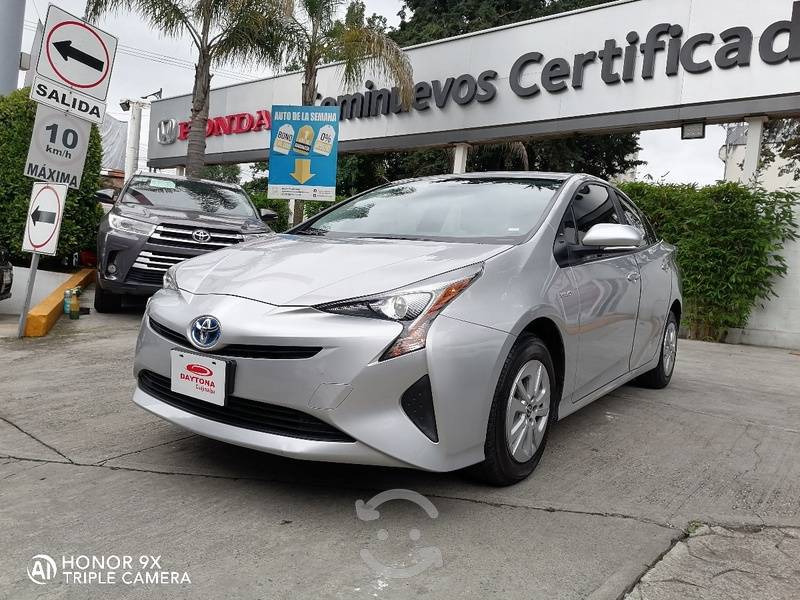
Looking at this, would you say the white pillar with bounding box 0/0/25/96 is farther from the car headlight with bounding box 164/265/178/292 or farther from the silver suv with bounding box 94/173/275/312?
the car headlight with bounding box 164/265/178/292

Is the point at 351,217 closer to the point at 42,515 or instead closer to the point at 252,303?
the point at 252,303

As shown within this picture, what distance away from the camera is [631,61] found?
11.0 m

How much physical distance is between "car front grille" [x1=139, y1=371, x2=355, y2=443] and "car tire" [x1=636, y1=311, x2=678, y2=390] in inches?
132

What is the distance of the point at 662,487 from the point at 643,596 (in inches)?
43.6

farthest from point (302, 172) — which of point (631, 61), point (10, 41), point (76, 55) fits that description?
point (631, 61)

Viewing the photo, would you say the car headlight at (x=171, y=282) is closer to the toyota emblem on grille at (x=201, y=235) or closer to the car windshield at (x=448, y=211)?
the car windshield at (x=448, y=211)

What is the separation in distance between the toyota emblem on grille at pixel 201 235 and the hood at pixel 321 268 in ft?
13.8

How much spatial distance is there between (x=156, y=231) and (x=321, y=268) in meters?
4.89

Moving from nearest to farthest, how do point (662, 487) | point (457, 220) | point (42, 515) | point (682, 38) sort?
1. point (42, 515)
2. point (662, 487)
3. point (457, 220)
4. point (682, 38)

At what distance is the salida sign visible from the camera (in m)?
9.65

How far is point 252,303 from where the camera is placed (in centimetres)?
263

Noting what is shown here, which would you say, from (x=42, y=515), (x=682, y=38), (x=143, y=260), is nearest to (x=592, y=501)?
(x=42, y=515)

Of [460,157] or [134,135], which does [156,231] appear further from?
[134,135]

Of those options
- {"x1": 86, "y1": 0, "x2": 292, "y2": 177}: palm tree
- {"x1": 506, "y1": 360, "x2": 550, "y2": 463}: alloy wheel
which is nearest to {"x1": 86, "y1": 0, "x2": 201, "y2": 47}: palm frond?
{"x1": 86, "y1": 0, "x2": 292, "y2": 177}: palm tree
